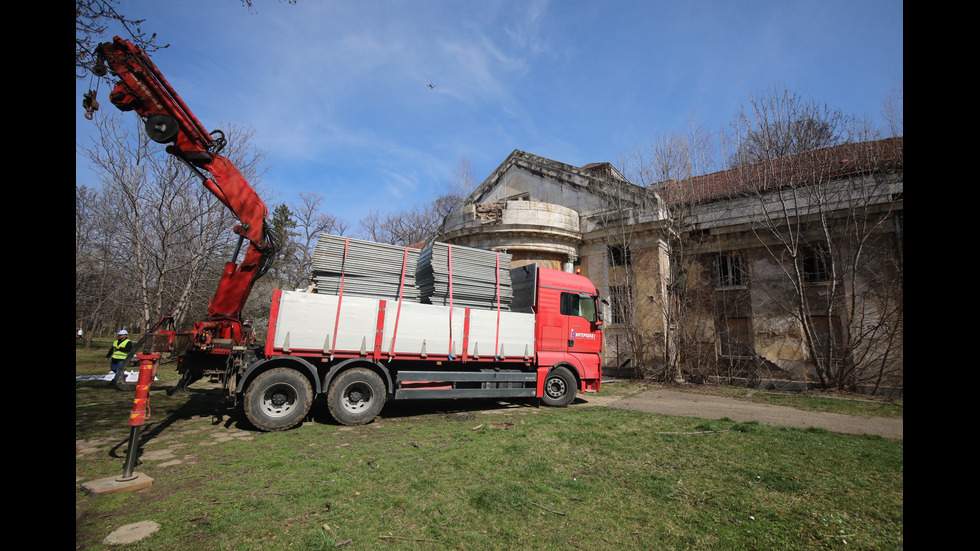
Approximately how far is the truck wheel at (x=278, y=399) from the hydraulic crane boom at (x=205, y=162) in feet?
3.86

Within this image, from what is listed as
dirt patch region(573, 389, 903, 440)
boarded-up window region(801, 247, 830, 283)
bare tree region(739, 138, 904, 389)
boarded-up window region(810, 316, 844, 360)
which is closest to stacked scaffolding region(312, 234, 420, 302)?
dirt patch region(573, 389, 903, 440)

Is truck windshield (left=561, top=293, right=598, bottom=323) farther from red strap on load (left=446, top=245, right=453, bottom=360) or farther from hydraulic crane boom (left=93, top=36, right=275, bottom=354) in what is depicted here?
hydraulic crane boom (left=93, top=36, right=275, bottom=354)

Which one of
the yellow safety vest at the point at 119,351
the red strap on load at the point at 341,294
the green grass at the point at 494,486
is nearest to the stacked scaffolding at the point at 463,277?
the red strap on load at the point at 341,294

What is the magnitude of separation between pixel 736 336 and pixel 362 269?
16.9m

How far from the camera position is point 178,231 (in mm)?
17328

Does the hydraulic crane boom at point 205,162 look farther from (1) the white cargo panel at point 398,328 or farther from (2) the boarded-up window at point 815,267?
(2) the boarded-up window at point 815,267

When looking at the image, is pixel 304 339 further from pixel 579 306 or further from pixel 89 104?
pixel 579 306

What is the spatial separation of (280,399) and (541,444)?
476 centimetres

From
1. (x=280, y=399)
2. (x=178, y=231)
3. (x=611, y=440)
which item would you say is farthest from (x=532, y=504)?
(x=178, y=231)

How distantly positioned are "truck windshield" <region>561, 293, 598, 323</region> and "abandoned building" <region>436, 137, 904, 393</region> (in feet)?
17.6

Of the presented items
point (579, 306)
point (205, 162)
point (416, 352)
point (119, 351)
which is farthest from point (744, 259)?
point (119, 351)

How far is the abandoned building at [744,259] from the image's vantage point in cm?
1552

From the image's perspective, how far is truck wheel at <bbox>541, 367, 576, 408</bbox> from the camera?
10812 mm
